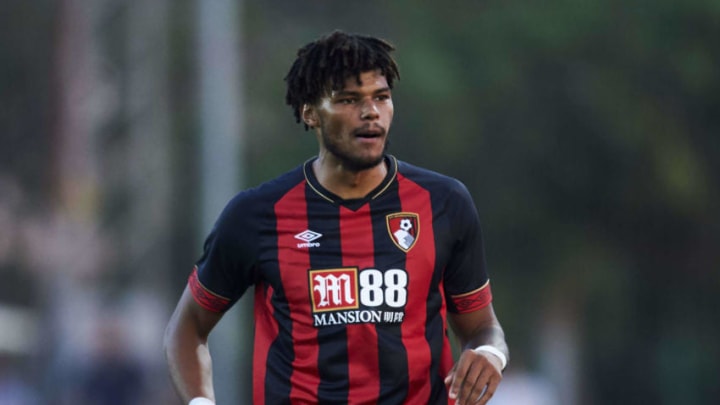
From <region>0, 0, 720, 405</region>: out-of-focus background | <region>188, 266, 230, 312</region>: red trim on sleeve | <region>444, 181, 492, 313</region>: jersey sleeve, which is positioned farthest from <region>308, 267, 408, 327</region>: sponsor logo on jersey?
<region>0, 0, 720, 405</region>: out-of-focus background

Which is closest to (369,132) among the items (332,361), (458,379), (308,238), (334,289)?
(308,238)

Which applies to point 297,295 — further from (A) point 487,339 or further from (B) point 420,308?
(A) point 487,339

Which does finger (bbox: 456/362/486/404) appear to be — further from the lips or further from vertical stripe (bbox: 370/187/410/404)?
→ the lips

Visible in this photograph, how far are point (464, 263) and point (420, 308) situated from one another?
29 centimetres

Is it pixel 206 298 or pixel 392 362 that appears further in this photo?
pixel 206 298

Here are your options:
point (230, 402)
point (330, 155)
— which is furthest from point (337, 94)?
point (230, 402)

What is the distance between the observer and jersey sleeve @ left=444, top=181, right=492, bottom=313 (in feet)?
21.5

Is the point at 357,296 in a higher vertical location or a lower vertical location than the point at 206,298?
higher

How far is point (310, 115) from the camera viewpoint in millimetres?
6715

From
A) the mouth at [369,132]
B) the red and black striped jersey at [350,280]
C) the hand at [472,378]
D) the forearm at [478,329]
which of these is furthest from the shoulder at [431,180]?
the hand at [472,378]

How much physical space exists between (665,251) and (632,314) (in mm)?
1159

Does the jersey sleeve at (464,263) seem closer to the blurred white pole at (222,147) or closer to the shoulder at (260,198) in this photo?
the shoulder at (260,198)

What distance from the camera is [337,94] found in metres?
6.51

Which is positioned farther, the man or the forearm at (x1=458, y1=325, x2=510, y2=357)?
the forearm at (x1=458, y1=325, x2=510, y2=357)
